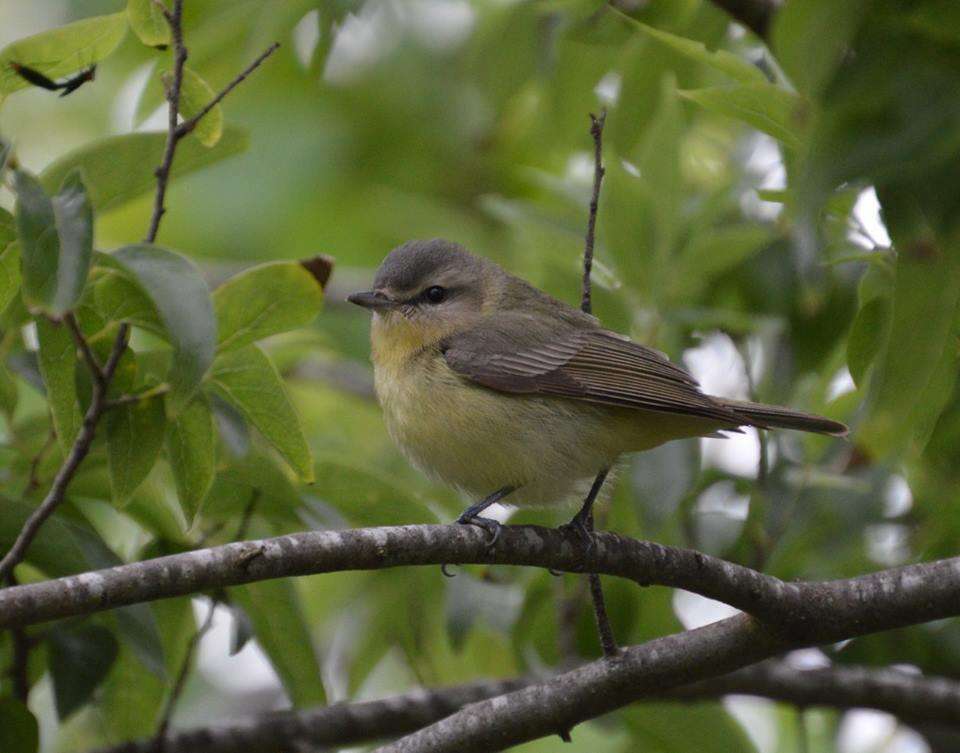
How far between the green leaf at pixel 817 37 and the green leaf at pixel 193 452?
1867 mm

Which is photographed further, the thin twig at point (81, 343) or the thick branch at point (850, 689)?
the thick branch at point (850, 689)

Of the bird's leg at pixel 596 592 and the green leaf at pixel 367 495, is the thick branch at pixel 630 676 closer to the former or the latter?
the bird's leg at pixel 596 592

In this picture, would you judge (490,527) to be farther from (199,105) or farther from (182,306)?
(199,105)

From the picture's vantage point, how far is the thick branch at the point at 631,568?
8.66ft

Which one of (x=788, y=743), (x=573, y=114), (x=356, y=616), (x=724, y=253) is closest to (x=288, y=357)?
(x=356, y=616)

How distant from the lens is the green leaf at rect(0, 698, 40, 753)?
131 inches

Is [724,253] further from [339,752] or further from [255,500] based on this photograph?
[339,752]

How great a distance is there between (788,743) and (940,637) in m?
1.96

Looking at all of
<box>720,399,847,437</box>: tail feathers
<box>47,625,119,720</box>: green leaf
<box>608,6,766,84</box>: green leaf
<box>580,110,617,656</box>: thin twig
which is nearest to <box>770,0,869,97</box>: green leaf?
<box>608,6,766,84</box>: green leaf

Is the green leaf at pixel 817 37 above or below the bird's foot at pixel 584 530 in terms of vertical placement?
above

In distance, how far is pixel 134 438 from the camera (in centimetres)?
313

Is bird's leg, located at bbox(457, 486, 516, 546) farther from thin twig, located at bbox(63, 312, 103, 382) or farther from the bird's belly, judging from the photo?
thin twig, located at bbox(63, 312, 103, 382)

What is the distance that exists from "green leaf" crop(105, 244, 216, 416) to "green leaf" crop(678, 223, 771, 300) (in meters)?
2.32

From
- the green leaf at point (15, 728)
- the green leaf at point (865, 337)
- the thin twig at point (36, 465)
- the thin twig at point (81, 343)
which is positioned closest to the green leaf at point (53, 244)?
the thin twig at point (81, 343)
